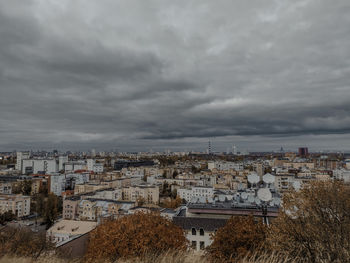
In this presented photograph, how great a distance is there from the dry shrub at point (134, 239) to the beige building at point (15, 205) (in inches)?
1249

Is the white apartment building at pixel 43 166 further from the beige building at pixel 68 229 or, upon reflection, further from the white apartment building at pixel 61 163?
the beige building at pixel 68 229

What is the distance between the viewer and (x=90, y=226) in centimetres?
1934

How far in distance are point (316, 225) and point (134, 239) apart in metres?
5.93

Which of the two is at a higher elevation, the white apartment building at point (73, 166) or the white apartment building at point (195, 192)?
the white apartment building at point (73, 166)

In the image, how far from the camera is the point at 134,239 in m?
8.58

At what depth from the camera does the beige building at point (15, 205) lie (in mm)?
33719

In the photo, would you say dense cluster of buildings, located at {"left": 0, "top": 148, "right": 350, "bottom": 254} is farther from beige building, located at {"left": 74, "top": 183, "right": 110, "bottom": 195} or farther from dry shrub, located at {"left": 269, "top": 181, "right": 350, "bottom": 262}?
dry shrub, located at {"left": 269, "top": 181, "right": 350, "bottom": 262}

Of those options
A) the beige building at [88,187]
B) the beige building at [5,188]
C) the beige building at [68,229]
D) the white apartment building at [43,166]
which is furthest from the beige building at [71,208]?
the white apartment building at [43,166]

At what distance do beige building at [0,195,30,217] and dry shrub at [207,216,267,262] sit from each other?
115 feet

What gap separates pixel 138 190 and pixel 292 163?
233ft

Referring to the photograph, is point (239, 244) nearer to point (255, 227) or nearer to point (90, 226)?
point (255, 227)

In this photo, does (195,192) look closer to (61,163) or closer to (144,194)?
(144,194)

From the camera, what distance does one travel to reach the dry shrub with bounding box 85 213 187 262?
834 centimetres

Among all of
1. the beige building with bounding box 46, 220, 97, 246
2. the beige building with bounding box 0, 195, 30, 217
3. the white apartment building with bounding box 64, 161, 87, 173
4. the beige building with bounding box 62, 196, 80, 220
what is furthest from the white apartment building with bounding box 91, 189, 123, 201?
the white apartment building with bounding box 64, 161, 87, 173
